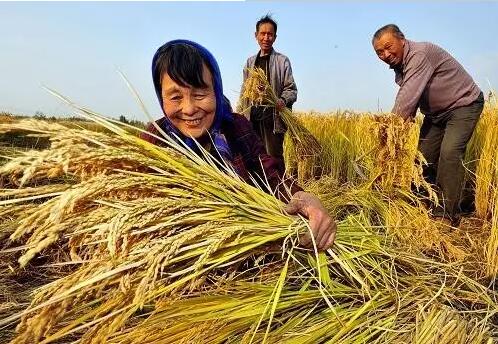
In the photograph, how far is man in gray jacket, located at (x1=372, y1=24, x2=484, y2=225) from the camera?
4.02 meters

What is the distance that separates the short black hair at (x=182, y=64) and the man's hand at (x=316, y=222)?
619mm

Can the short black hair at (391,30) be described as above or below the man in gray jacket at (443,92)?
above

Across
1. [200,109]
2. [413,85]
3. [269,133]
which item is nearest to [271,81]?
[269,133]

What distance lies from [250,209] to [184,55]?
2.26ft

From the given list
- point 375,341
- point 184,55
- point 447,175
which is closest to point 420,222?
point 447,175

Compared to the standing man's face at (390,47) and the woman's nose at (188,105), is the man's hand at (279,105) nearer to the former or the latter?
the standing man's face at (390,47)

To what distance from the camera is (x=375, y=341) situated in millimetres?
1591

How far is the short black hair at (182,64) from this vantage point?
6.27 ft

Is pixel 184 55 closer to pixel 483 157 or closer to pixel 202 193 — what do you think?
pixel 202 193

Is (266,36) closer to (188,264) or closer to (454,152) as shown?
(454,152)

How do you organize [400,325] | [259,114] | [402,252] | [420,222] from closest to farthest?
[400,325], [402,252], [420,222], [259,114]

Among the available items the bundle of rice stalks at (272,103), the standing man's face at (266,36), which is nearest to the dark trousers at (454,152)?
the bundle of rice stalks at (272,103)

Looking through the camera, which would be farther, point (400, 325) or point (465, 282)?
point (465, 282)

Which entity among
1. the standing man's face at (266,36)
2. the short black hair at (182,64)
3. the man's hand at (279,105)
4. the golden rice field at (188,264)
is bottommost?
the golden rice field at (188,264)
